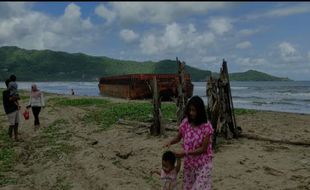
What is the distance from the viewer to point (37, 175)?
10500 millimetres

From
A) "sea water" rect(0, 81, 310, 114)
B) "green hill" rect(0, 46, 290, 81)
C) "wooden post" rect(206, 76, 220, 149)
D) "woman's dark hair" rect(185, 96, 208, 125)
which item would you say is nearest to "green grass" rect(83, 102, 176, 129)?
"wooden post" rect(206, 76, 220, 149)

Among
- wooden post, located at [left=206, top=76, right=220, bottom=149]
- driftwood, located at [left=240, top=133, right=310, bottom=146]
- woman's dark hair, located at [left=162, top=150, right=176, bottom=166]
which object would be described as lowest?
driftwood, located at [left=240, top=133, right=310, bottom=146]

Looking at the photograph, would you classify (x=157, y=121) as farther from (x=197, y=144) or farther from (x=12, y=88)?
(x=197, y=144)

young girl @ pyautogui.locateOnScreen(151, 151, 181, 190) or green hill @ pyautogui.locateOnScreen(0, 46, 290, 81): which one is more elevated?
green hill @ pyautogui.locateOnScreen(0, 46, 290, 81)

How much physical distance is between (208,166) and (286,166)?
3775 millimetres

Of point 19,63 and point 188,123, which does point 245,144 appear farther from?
point 19,63

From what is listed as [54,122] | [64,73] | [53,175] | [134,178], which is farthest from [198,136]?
[64,73]

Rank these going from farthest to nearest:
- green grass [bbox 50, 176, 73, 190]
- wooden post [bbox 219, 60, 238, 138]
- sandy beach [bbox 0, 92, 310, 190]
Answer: wooden post [bbox 219, 60, 238, 138]
green grass [bbox 50, 176, 73, 190]
sandy beach [bbox 0, 92, 310, 190]

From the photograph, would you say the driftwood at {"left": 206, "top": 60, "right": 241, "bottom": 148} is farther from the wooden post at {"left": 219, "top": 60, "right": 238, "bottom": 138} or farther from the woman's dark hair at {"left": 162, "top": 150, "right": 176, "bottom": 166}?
the woman's dark hair at {"left": 162, "top": 150, "right": 176, "bottom": 166}

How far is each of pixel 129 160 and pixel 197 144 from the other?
518 centimetres

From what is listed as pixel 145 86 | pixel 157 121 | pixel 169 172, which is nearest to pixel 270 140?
pixel 157 121

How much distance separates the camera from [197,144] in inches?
242

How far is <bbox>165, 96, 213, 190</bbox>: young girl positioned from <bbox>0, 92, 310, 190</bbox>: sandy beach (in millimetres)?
Result: 2279

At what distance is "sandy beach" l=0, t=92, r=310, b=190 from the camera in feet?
29.2
